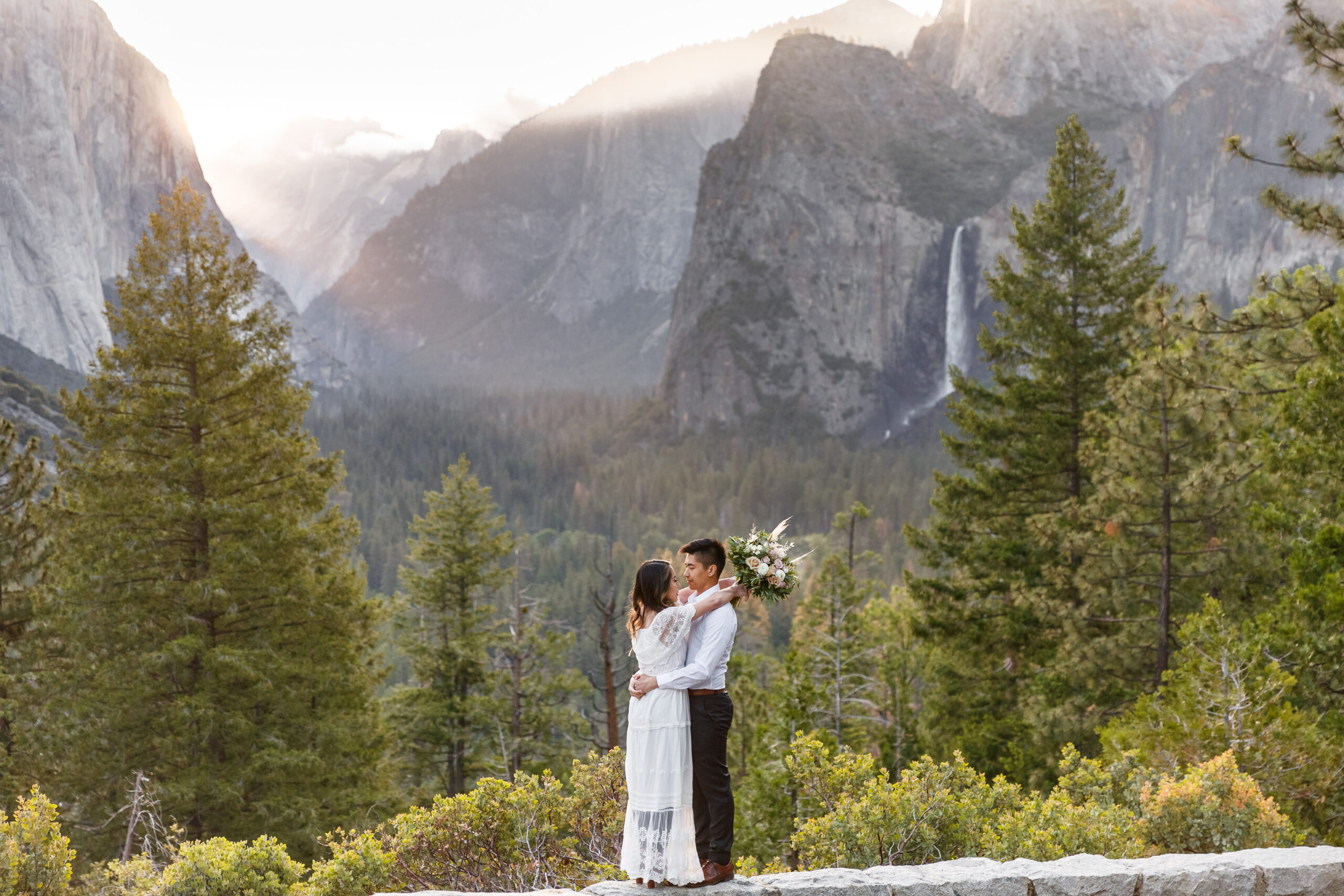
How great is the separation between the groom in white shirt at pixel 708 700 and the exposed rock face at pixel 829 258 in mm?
177500

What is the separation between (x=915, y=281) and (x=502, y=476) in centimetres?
8478

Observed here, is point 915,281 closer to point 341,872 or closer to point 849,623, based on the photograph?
point 849,623

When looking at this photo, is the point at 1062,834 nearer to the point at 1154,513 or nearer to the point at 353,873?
the point at 353,873

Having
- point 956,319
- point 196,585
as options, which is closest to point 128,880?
point 196,585

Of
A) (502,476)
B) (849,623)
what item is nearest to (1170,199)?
(502,476)

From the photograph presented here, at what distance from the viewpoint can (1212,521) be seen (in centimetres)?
1598

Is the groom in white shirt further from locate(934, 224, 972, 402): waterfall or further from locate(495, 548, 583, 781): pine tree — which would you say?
locate(934, 224, 972, 402): waterfall

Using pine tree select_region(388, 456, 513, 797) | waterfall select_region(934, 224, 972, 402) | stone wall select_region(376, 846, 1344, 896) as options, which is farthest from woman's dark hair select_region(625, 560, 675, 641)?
waterfall select_region(934, 224, 972, 402)

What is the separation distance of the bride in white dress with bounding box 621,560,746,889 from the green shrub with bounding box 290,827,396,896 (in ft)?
10.7

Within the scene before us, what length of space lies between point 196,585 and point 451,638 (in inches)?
506

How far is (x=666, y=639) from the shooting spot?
620cm

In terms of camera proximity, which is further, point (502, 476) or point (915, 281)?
point (915, 281)

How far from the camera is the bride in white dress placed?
6.19m

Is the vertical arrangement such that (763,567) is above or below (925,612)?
below
